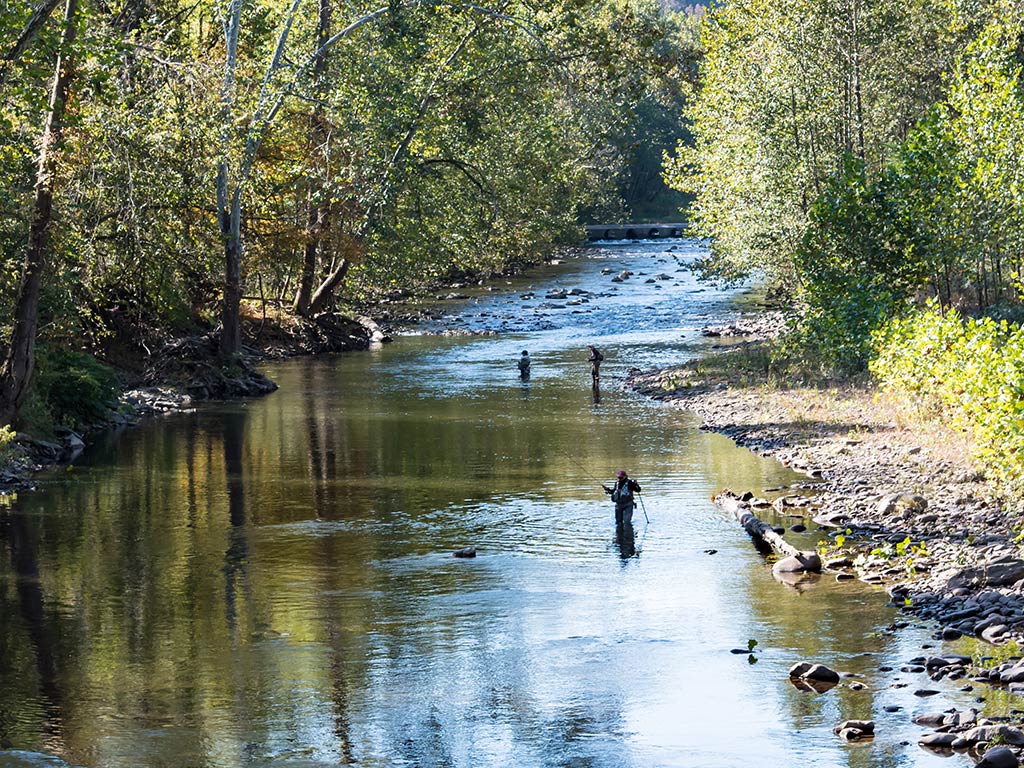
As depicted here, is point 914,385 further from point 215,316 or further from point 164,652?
point 215,316

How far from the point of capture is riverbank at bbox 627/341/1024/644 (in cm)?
1655

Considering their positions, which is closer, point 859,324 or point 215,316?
point 859,324

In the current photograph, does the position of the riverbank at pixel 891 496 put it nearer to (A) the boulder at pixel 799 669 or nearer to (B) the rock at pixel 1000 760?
(A) the boulder at pixel 799 669

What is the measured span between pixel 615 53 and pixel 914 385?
2161cm

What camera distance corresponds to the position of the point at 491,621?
1675cm

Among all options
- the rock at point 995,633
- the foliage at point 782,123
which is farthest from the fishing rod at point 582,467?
the foliage at point 782,123

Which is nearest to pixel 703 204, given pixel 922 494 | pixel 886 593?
pixel 922 494

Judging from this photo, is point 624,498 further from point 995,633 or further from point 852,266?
point 852,266

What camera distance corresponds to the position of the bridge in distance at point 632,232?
340 ft

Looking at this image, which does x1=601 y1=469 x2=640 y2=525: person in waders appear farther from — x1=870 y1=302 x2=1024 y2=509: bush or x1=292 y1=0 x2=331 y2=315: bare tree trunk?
x1=292 y1=0 x2=331 y2=315: bare tree trunk

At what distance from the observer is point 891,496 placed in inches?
853

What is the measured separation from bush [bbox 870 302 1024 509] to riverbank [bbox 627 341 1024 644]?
615 millimetres

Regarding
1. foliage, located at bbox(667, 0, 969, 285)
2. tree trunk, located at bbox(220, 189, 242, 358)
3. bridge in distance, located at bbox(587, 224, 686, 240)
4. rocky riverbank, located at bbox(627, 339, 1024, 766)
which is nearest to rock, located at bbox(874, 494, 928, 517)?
rocky riverbank, located at bbox(627, 339, 1024, 766)

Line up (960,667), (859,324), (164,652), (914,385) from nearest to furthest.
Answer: (960,667)
(164,652)
(914,385)
(859,324)
